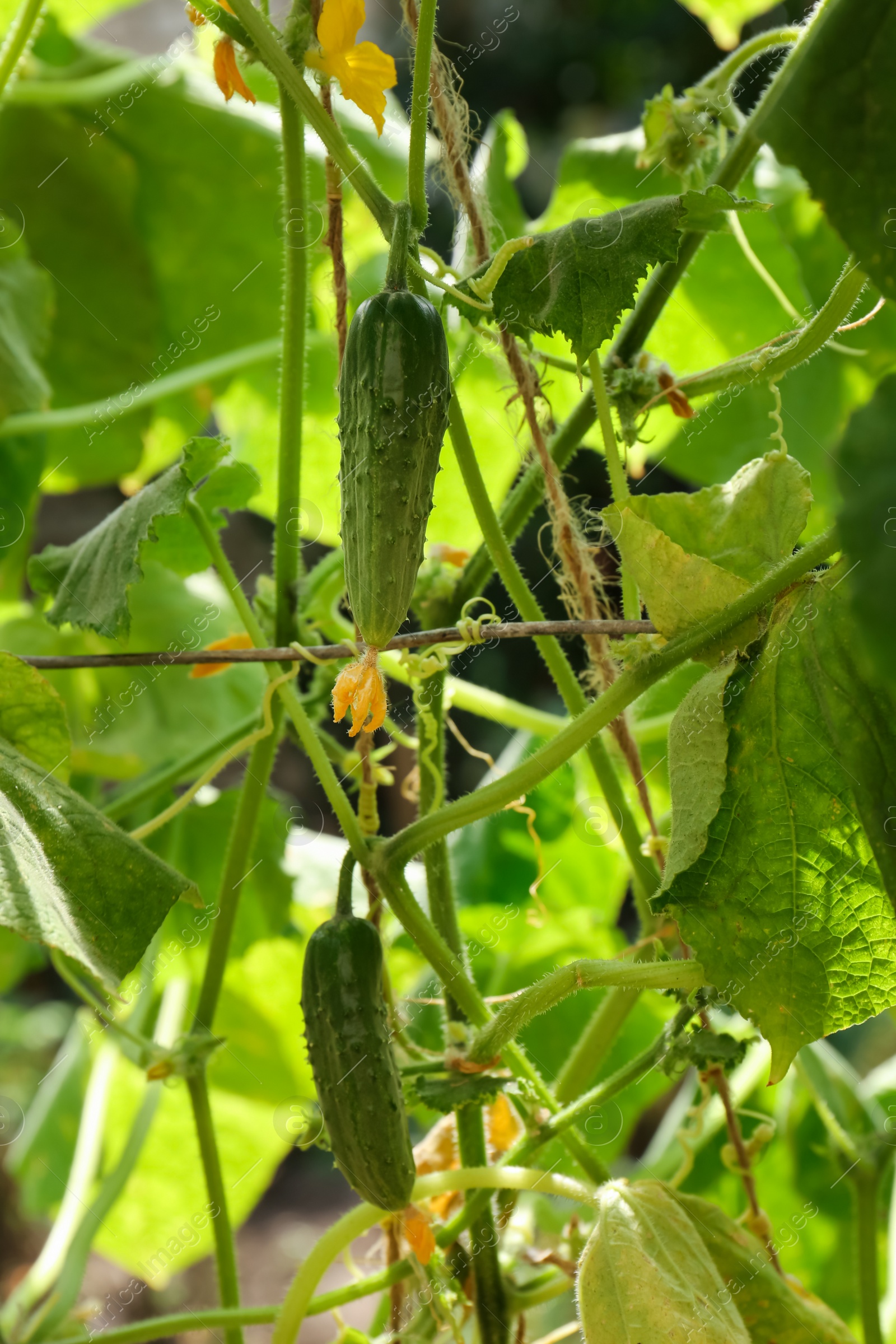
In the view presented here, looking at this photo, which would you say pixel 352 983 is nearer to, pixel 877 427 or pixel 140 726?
pixel 877 427

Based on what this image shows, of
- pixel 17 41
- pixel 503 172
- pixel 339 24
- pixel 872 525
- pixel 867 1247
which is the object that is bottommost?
pixel 867 1247

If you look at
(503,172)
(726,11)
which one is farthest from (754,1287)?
(726,11)

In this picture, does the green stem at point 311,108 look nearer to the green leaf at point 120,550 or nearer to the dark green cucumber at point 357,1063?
the green leaf at point 120,550

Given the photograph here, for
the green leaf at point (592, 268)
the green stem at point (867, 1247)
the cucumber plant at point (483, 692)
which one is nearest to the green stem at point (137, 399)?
the cucumber plant at point (483, 692)

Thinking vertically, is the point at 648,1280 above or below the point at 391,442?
below

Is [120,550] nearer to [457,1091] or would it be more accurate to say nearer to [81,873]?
[81,873]

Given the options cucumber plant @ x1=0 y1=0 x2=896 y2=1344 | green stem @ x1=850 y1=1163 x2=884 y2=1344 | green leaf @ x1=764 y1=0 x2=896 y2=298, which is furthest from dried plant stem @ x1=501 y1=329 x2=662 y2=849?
green stem @ x1=850 y1=1163 x2=884 y2=1344

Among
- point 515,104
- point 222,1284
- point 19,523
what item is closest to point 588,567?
point 222,1284
